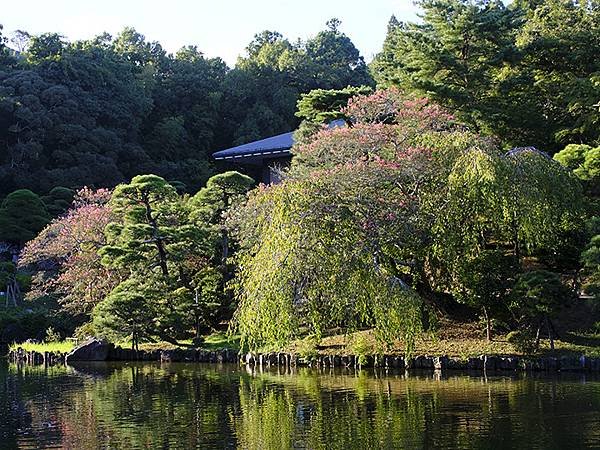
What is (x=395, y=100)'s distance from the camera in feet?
71.5

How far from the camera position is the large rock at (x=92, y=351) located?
851 inches

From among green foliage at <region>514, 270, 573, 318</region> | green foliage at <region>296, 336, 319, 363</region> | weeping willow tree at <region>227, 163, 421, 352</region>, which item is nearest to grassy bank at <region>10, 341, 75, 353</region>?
green foliage at <region>296, 336, 319, 363</region>

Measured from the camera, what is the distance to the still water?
9906 mm

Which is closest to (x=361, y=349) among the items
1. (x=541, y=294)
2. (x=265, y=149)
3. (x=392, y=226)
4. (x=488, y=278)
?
(x=392, y=226)

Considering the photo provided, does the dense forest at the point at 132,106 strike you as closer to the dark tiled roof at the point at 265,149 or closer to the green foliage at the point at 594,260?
the dark tiled roof at the point at 265,149

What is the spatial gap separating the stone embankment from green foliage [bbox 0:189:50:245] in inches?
328

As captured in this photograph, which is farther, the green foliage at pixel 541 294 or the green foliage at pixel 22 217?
the green foliage at pixel 22 217

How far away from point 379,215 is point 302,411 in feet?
21.1

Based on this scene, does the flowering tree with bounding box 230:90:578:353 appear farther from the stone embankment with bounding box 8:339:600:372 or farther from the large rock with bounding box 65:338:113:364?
the large rock with bounding box 65:338:113:364

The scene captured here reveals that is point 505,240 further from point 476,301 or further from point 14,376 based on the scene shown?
point 14,376

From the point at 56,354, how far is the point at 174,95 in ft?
86.9

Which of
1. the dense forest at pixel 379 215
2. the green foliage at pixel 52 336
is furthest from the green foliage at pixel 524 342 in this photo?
the green foliage at pixel 52 336

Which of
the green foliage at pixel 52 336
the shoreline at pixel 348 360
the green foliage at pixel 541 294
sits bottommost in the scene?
the shoreline at pixel 348 360

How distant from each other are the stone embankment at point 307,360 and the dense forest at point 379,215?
56cm
